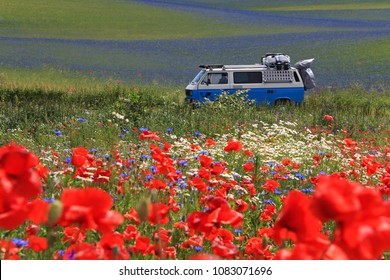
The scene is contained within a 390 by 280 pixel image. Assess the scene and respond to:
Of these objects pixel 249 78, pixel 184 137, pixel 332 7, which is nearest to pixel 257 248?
pixel 184 137

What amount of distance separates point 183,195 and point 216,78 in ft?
46.9

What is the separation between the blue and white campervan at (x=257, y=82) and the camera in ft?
61.4

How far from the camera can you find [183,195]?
4.78 m

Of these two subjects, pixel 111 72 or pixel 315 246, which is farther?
pixel 111 72

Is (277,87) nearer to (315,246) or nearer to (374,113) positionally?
(374,113)

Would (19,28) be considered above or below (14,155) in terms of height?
below

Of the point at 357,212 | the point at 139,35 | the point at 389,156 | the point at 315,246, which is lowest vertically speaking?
the point at 139,35

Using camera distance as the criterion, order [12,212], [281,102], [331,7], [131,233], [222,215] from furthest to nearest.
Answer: [331,7], [281,102], [131,233], [222,215], [12,212]

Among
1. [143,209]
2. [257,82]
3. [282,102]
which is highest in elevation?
[143,209]

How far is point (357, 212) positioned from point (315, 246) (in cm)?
21

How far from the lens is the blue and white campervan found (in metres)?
18.7

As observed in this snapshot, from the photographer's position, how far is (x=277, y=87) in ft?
62.8

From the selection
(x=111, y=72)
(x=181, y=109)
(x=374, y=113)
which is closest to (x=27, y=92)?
(x=181, y=109)

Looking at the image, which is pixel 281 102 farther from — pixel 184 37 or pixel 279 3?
pixel 279 3
